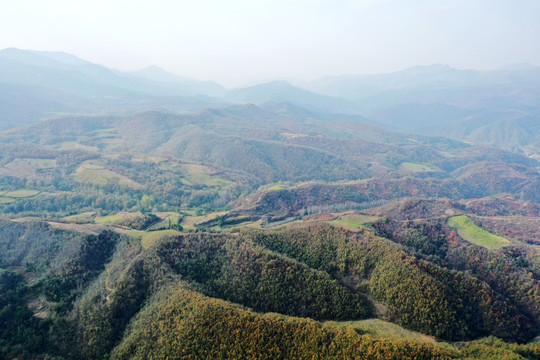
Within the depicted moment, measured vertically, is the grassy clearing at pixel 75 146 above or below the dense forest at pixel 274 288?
below

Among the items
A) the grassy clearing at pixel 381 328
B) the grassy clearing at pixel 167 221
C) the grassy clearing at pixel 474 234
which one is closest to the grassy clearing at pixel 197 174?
the grassy clearing at pixel 167 221

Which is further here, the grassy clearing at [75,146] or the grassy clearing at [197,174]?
the grassy clearing at [75,146]

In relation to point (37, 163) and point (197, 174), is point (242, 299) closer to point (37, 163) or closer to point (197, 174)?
point (197, 174)

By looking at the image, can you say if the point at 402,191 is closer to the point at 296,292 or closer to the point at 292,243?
the point at 292,243

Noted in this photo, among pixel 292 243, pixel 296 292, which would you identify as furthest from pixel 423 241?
pixel 296 292

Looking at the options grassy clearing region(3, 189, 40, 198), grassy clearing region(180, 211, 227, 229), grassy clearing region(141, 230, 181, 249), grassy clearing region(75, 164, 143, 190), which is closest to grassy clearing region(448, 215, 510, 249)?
grassy clearing region(180, 211, 227, 229)

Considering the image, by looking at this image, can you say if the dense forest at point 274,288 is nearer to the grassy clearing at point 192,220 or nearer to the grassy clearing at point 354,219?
the grassy clearing at point 354,219
